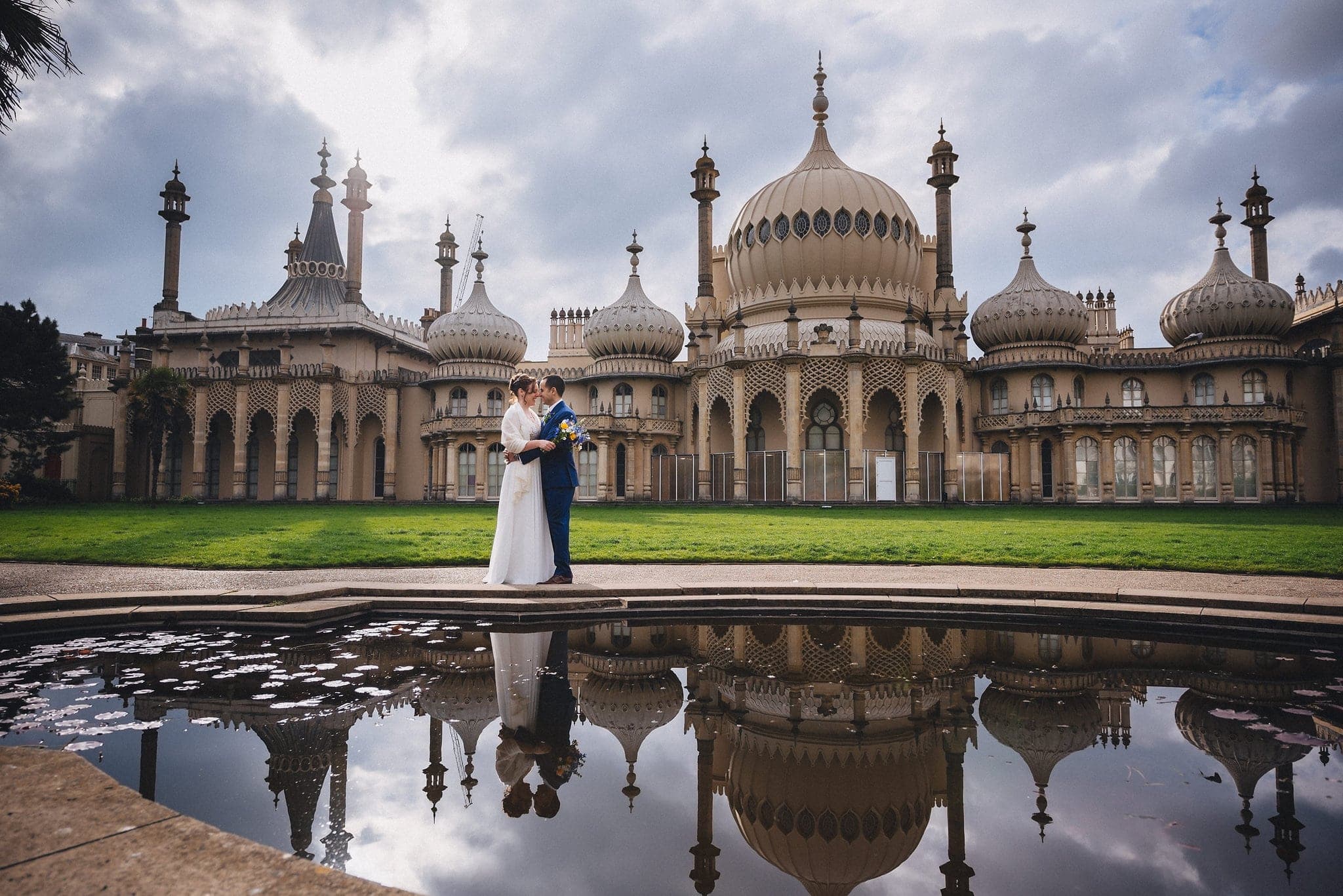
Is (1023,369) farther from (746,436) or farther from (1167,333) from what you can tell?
(746,436)

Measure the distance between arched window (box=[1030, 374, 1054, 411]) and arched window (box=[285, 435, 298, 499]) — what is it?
33.5m

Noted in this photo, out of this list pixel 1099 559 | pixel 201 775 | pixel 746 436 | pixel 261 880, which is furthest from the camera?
pixel 746 436

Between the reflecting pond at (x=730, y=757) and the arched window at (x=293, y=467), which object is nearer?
the reflecting pond at (x=730, y=757)

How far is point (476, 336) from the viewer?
37000 mm

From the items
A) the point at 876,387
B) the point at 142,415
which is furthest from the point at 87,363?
the point at 876,387

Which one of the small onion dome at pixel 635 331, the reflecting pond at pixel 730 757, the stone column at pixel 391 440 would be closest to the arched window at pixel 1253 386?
the small onion dome at pixel 635 331

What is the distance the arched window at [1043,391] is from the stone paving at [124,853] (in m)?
34.7

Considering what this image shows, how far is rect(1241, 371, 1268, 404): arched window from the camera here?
31.5m

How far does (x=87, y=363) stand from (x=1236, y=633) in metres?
74.5

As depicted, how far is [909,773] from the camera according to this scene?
123 inches

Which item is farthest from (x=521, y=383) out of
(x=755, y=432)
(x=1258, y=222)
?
(x=1258, y=222)

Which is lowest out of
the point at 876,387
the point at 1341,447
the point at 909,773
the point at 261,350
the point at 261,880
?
the point at 909,773

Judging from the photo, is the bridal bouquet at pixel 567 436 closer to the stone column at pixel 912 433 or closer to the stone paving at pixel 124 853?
the stone paving at pixel 124 853

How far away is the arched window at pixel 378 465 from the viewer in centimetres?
3712
